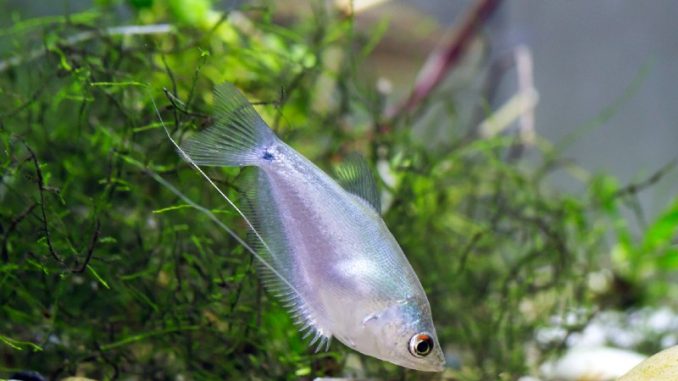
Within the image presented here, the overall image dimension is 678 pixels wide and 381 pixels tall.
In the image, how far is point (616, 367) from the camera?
89.9 inches

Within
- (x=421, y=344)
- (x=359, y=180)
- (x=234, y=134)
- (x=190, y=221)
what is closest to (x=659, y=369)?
(x=421, y=344)

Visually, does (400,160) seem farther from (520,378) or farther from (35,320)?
(35,320)

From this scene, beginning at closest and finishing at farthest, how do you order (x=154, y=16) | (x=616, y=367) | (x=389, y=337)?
(x=389, y=337) < (x=616, y=367) < (x=154, y=16)

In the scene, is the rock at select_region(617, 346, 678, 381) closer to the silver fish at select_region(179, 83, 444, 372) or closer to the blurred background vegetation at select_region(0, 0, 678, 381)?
the blurred background vegetation at select_region(0, 0, 678, 381)

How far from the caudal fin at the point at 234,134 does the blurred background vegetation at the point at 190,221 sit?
0.16 m

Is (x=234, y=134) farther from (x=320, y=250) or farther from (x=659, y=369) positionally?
(x=659, y=369)

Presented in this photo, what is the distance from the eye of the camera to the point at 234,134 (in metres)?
1.13

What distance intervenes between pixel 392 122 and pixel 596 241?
107cm

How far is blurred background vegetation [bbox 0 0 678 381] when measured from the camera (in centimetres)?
165

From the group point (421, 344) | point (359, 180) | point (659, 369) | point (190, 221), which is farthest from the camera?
point (190, 221)

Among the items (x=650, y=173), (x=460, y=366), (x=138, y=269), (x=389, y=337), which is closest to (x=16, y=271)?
(x=138, y=269)

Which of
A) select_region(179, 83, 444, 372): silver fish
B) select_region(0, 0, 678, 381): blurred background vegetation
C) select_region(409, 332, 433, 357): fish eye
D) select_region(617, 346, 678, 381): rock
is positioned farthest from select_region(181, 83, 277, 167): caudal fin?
select_region(617, 346, 678, 381): rock

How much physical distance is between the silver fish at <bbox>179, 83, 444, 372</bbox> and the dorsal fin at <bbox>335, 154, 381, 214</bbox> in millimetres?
53

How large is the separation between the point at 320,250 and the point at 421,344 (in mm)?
238
